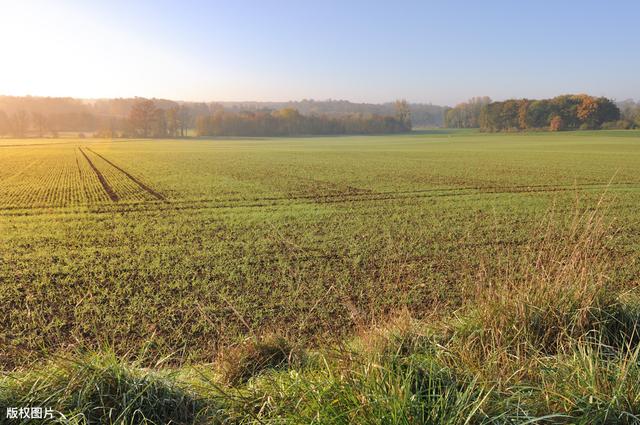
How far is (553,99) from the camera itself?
116 m

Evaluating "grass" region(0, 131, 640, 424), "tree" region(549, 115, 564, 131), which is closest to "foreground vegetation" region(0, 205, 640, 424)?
"grass" region(0, 131, 640, 424)

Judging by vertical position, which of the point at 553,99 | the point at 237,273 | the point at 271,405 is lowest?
the point at 237,273

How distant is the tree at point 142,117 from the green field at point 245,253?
104 m

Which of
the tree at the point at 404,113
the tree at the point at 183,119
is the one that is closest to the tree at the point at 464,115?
the tree at the point at 404,113

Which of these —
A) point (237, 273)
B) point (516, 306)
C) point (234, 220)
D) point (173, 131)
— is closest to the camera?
Result: point (516, 306)

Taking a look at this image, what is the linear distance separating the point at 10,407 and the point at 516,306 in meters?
4.32

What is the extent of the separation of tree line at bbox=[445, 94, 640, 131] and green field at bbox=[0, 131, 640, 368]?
9410cm

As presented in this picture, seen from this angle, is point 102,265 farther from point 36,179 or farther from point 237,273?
point 36,179

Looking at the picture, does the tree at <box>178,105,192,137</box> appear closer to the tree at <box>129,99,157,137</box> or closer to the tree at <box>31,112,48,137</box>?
the tree at <box>129,99,157,137</box>

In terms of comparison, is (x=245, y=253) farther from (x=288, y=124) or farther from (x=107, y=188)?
(x=288, y=124)

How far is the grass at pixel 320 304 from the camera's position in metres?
3.30

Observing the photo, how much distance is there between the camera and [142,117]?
12825 cm

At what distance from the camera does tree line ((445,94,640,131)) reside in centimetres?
10919

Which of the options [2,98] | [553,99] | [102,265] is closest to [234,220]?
[102,265]
